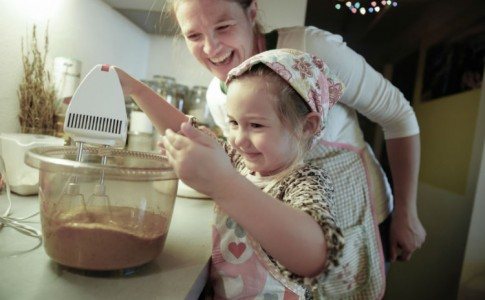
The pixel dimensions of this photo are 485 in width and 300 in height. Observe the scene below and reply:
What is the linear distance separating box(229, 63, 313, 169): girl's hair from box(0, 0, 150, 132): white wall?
694 millimetres

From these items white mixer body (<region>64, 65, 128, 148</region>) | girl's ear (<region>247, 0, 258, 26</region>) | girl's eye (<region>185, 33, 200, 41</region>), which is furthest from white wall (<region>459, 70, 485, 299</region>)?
white mixer body (<region>64, 65, 128, 148</region>)

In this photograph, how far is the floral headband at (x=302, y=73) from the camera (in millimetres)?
614

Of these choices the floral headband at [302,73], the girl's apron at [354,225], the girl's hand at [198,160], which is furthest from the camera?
the girl's apron at [354,225]

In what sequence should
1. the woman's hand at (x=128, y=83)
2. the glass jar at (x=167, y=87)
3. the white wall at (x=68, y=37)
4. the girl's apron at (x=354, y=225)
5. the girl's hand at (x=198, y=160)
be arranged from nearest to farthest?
1. the girl's hand at (x=198, y=160)
2. the woman's hand at (x=128, y=83)
3. the girl's apron at (x=354, y=225)
4. the white wall at (x=68, y=37)
5. the glass jar at (x=167, y=87)

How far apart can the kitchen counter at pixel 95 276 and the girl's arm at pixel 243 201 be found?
0.14 metres

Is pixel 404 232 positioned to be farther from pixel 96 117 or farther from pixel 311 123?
pixel 96 117

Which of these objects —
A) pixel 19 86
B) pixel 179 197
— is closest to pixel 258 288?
pixel 179 197

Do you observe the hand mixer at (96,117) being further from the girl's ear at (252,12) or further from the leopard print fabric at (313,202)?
the girl's ear at (252,12)

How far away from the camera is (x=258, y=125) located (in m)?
0.63

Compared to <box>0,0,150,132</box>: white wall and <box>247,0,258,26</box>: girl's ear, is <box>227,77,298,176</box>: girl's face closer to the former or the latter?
<box>247,0,258,26</box>: girl's ear

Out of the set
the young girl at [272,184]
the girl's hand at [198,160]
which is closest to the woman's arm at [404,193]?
the young girl at [272,184]

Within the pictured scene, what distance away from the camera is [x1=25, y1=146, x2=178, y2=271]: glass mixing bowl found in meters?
0.50

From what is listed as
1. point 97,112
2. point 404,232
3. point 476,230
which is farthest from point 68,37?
point 476,230

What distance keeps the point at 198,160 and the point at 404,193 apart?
0.74 m
